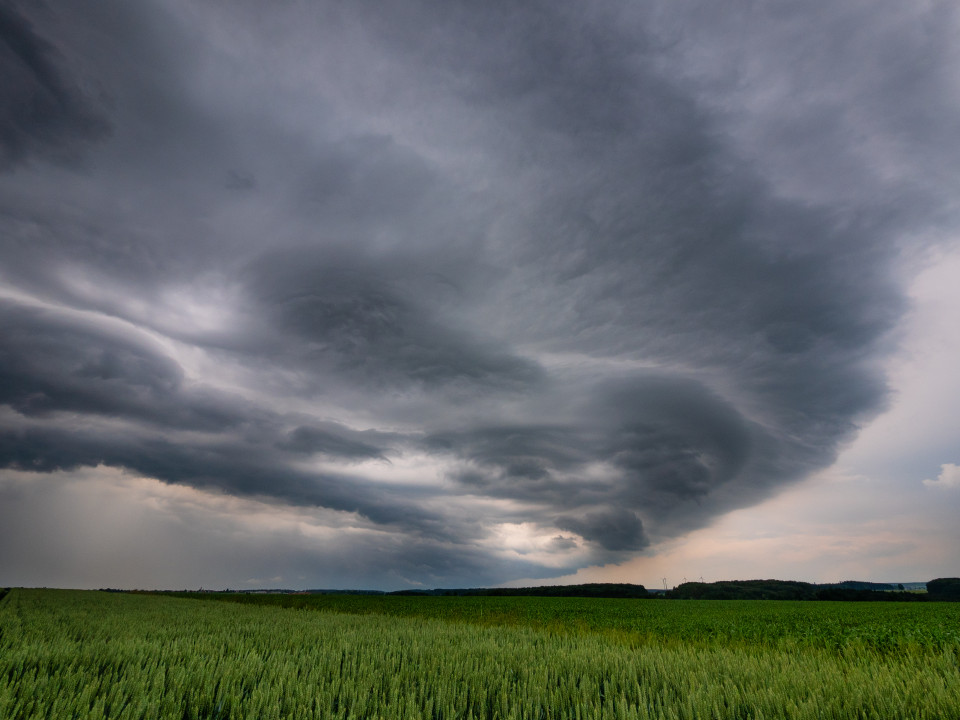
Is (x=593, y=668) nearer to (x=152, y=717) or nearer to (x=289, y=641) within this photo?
(x=152, y=717)

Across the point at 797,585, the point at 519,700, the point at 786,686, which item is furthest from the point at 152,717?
the point at 797,585

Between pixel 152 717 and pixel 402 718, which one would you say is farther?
pixel 402 718

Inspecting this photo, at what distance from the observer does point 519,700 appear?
5133 millimetres

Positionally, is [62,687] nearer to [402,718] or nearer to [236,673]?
[236,673]

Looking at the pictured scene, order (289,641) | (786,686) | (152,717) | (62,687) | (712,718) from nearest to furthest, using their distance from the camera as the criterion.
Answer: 1. (152,717)
2. (712,718)
3. (62,687)
4. (786,686)
5. (289,641)

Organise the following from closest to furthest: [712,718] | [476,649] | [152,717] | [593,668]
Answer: [152,717]
[712,718]
[593,668]
[476,649]

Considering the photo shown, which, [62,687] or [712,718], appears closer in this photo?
[712,718]

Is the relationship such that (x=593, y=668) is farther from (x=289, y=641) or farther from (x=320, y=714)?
(x=289, y=641)

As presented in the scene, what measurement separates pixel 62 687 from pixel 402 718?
405 centimetres

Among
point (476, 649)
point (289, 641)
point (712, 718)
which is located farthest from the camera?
point (289, 641)

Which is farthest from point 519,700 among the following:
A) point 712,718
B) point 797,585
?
point 797,585

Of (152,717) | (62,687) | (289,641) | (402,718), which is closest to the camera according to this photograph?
(152,717)

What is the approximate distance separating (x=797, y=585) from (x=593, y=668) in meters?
166

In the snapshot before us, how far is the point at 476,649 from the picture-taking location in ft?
28.2
